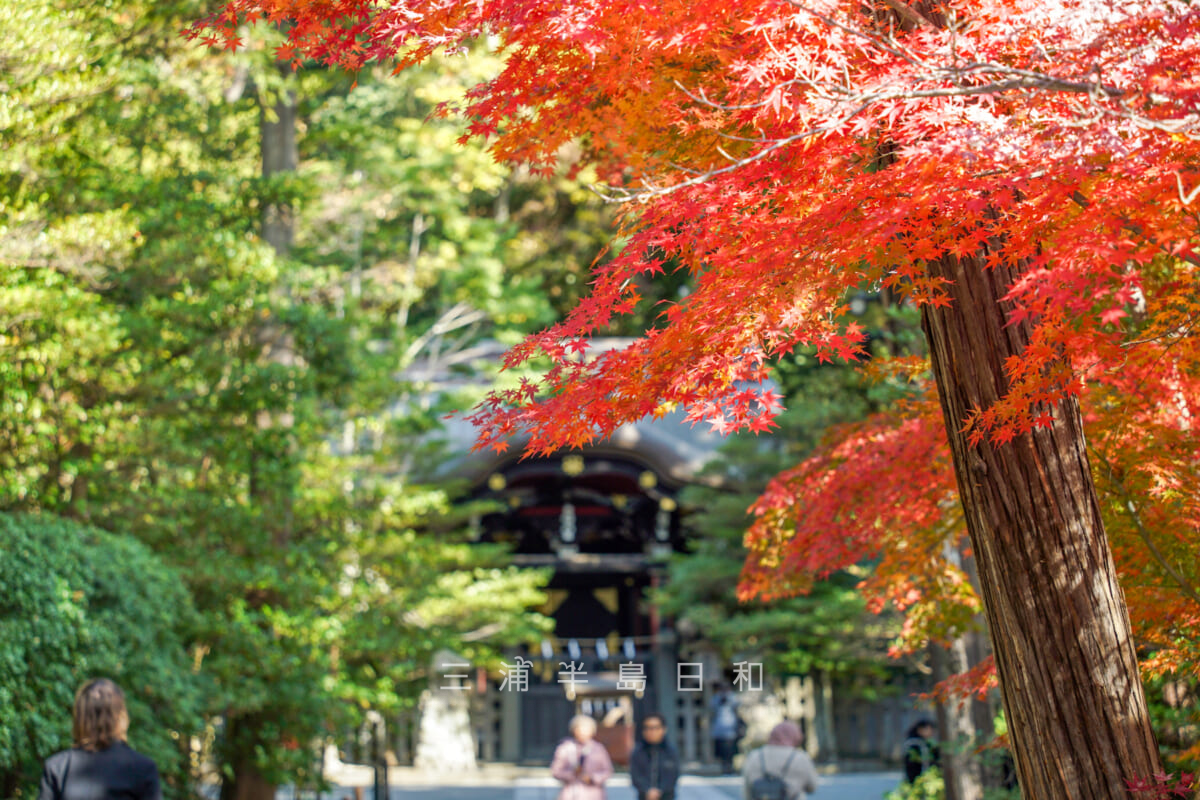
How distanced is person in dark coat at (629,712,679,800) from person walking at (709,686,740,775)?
28.6ft

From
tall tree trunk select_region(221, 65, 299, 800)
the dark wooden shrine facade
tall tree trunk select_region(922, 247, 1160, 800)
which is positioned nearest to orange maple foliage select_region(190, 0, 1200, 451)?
tall tree trunk select_region(922, 247, 1160, 800)

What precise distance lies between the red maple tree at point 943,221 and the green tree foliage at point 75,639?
11.4 ft

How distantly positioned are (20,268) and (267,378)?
1929 millimetres

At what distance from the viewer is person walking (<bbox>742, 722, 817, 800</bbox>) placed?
563 centimetres

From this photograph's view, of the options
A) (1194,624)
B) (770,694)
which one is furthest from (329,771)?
(1194,624)

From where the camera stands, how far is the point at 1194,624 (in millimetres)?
3766

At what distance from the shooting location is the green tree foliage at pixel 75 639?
550 cm

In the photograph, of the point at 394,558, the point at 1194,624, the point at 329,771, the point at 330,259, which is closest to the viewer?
the point at 1194,624

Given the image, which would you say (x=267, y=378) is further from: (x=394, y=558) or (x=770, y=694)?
(x=770, y=694)

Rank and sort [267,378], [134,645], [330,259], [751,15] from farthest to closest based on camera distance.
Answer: [330,259]
[267,378]
[134,645]
[751,15]

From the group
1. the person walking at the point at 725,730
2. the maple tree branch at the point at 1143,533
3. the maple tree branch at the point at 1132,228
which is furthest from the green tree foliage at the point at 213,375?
the maple tree branch at the point at 1132,228

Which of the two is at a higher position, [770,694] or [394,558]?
[394,558]

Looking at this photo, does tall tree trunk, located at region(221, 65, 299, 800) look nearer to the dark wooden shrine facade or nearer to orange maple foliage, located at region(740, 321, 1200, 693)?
orange maple foliage, located at region(740, 321, 1200, 693)

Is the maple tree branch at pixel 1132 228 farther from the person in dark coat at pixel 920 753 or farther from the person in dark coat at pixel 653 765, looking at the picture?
the person in dark coat at pixel 920 753
